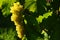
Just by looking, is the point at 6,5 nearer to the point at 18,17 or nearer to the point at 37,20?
the point at 18,17

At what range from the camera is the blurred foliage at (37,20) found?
200 cm

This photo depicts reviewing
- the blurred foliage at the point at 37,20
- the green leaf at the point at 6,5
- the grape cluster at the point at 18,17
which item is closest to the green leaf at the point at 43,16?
the blurred foliage at the point at 37,20

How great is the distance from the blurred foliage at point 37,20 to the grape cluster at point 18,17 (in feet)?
0.20

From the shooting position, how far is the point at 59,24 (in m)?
2.05

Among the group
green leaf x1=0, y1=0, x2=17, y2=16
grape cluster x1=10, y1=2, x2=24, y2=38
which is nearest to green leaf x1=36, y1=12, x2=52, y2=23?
grape cluster x1=10, y1=2, x2=24, y2=38

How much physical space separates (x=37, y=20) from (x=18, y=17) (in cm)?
18

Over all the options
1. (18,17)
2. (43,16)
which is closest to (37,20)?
(43,16)

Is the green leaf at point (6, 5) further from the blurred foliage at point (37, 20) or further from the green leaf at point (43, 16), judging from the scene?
the green leaf at point (43, 16)

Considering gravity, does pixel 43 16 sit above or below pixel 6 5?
below

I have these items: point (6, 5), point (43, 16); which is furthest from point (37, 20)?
point (6, 5)

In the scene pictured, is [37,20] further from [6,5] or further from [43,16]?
[6,5]

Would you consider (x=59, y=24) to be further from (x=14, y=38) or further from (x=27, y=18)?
(x=14, y=38)

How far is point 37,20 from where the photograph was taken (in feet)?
6.56

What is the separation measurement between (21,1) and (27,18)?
0.17 m
